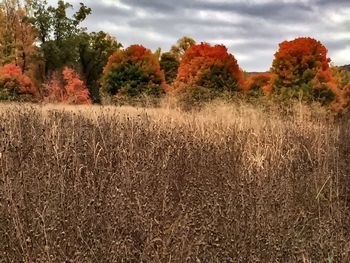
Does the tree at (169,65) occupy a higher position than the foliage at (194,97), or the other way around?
the tree at (169,65)

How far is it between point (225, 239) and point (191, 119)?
5248 mm

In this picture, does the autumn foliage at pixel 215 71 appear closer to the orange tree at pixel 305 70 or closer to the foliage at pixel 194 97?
the foliage at pixel 194 97

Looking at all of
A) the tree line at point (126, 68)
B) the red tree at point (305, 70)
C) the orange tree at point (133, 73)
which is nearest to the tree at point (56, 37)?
the tree line at point (126, 68)

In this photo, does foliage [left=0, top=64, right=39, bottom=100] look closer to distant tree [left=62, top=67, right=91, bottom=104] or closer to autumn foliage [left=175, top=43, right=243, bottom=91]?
distant tree [left=62, top=67, right=91, bottom=104]

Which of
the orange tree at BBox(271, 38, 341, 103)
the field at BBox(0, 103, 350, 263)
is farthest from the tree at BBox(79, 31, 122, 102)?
the field at BBox(0, 103, 350, 263)

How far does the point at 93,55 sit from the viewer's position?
33.1 metres

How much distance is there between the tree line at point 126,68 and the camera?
14.1 m

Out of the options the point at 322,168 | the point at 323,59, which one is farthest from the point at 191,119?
the point at 323,59

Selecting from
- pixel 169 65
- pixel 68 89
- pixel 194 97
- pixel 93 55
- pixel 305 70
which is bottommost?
pixel 194 97

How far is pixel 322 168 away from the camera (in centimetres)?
609

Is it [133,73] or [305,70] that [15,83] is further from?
[305,70]

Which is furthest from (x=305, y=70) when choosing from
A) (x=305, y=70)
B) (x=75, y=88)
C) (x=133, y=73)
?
(x=75, y=88)

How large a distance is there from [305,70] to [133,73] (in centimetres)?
839

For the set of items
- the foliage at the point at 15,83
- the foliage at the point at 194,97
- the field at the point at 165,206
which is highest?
the foliage at the point at 15,83
